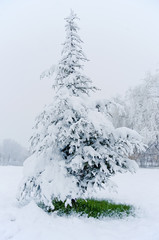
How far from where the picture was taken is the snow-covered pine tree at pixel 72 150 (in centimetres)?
622

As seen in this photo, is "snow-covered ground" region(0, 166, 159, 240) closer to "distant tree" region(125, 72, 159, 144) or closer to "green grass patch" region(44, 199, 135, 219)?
"green grass patch" region(44, 199, 135, 219)

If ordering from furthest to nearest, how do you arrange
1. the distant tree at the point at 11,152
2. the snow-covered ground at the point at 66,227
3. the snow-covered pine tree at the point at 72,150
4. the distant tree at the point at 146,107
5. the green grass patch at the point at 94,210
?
the distant tree at the point at 11,152
the distant tree at the point at 146,107
the green grass patch at the point at 94,210
the snow-covered pine tree at the point at 72,150
the snow-covered ground at the point at 66,227

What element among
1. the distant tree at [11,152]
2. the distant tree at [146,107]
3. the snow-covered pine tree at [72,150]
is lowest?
the distant tree at [11,152]

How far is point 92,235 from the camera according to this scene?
5.22 meters

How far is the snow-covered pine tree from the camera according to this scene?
622cm

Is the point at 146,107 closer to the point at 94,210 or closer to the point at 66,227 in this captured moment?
the point at 94,210

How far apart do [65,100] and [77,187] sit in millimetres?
2705

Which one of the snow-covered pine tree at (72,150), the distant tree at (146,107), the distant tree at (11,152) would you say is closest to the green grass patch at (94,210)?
the snow-covered pine tree at (72,150)

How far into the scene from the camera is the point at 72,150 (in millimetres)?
6711

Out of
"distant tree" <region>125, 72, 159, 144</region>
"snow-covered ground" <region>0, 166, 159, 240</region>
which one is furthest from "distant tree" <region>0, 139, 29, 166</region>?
"snow-covered ground" <region>0, 166, 159, 240</region>

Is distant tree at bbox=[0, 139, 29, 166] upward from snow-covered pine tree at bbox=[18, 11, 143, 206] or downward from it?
downward

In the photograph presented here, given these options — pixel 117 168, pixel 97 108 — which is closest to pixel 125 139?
pixel 117 168

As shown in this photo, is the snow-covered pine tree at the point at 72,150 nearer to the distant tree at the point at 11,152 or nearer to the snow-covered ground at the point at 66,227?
the snow-covered ground at the point at 66,227

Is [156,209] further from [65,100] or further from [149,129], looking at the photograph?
[149,129]
